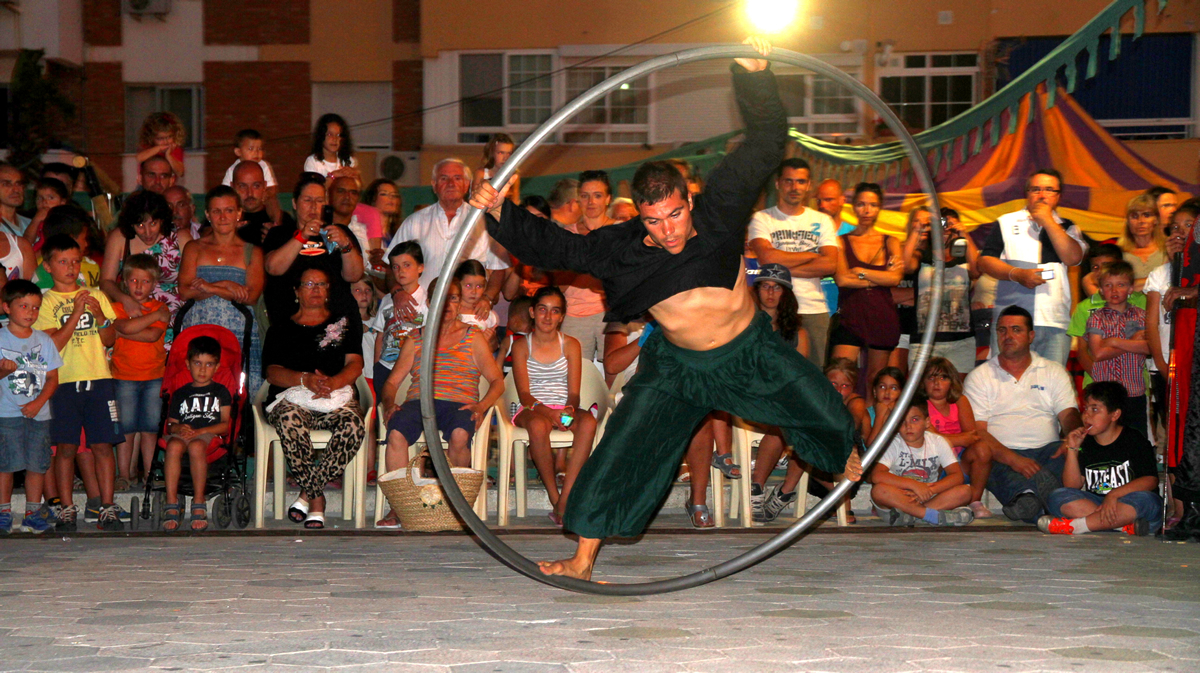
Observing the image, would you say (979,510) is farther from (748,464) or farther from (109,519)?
(109,519)

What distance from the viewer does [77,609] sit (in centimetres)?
495

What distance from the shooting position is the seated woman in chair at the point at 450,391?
7.88 m

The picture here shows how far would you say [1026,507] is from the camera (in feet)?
26.6

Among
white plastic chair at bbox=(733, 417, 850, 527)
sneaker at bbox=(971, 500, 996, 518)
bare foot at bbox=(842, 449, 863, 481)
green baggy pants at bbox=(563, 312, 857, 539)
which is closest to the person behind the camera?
green baggy pants at bbox=(563, 312, 857, 539)

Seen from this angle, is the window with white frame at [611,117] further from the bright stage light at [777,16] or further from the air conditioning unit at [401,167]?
the air conditioning unit at [401,167]

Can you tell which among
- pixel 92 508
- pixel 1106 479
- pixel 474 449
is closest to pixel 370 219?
pixel 474 449

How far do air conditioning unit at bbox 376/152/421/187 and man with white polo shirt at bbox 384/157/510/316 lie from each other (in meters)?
10.8

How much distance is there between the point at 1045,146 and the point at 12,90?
15713mm

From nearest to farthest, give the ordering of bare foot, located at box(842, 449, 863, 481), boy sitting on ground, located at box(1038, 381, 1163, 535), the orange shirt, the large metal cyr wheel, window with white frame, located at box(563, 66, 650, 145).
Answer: the large metal cyr wheel
bare foot, located at box(842, 449, 863, 481)
boy sitting on ground, located at box(1038, 381, 1163, 535)
the orange shirt
window with white frame, located at box(563, 66, 650, 145)

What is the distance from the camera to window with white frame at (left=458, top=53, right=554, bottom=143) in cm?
1970

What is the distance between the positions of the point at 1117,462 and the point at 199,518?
5.75 metres

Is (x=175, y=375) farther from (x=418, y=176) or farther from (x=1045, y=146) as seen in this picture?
(x=418, y=176)

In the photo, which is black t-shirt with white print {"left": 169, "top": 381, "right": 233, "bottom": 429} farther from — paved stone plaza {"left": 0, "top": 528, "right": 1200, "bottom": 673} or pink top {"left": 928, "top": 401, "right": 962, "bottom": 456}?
pink top {"left": 928, "top": 401, "right": 962, "bottom": 456}

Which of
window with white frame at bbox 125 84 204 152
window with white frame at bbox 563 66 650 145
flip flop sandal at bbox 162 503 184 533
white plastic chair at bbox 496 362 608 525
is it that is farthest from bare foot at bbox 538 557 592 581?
window with white frame at bbox 125 84 204 152
